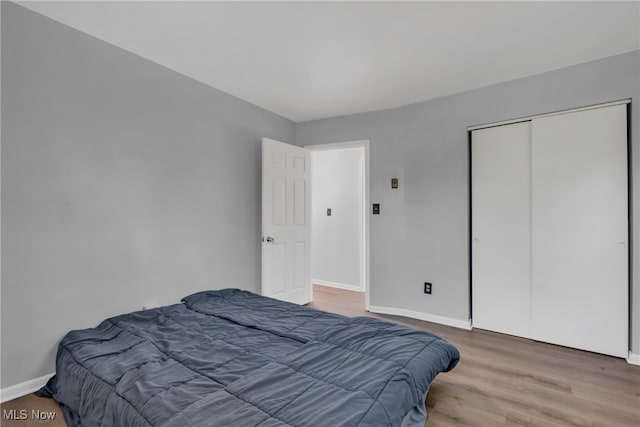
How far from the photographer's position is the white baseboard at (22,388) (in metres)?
1.85

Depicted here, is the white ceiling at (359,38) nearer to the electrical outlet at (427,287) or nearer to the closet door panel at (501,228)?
the closet door panel at (501,228)

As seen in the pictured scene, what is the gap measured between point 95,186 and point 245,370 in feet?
5.87

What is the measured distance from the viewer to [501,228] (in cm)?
303

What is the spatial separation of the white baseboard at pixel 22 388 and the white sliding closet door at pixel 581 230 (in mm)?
3944

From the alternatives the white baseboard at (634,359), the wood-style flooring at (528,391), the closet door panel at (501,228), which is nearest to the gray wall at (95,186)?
the wood-style flooring at (528,391)

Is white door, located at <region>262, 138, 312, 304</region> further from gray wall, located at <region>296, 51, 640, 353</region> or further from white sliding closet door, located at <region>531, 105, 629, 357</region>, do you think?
white sliding closet door, located at <region>531, 105, 629, 357</region>

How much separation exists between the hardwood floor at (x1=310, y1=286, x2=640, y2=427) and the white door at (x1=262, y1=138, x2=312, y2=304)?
190 cm

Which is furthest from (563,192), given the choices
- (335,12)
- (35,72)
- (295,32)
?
(35,72)

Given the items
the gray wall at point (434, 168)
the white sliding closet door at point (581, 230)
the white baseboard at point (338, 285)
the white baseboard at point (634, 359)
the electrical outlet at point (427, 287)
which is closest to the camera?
the white baseboard at point (634, 359)

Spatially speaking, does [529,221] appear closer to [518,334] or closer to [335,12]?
[518,334]

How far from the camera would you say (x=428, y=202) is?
3.42 metres

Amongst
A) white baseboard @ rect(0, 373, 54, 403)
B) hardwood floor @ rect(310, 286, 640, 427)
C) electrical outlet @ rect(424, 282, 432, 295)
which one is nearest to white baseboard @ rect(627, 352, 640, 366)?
hardwood floor @ rect(310, 286, 640, 427)

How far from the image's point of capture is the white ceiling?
6.32ft

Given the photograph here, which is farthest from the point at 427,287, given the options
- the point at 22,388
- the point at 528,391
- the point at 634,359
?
the point at 22,388
